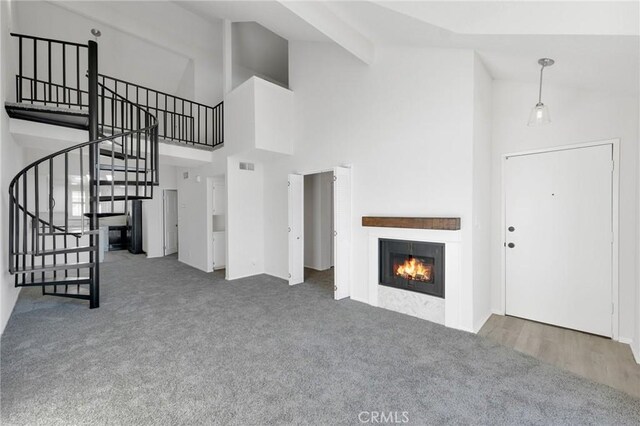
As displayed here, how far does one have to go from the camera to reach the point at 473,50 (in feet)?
9.63

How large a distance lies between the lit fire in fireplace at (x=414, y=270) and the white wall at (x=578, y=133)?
942 mm

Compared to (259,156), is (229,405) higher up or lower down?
lower down

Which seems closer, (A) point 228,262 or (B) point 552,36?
(B) point 552,36

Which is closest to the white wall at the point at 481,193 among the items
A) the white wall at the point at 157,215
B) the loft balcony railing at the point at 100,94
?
the loft balcony railing at the point at 100,94

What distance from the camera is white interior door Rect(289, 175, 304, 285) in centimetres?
476

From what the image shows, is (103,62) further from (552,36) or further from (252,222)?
(552,36)

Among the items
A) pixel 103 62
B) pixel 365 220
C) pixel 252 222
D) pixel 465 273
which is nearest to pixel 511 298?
pixel 465 273

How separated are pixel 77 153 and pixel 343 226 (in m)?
6.52

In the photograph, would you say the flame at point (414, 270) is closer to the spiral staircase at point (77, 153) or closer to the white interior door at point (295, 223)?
the white interior door at point (295, 223)

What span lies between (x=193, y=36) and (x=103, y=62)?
214 cm

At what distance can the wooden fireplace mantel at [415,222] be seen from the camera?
118 inches

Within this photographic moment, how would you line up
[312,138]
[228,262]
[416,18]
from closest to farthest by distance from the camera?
[416,18] → [312,138] → [228,262]

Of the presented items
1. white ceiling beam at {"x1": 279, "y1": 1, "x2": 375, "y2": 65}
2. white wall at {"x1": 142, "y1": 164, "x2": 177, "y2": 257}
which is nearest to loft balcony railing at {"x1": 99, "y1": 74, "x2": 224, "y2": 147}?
white wall at {"x1": 142, "y1": 164, "x2": 177, "y2": 257}

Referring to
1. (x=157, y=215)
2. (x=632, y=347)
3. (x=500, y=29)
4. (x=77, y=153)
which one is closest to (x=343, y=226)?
(x=500, y=29)
